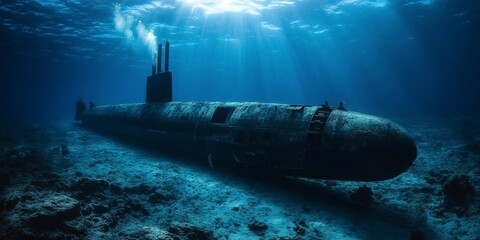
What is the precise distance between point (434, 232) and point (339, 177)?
2061 millimetres

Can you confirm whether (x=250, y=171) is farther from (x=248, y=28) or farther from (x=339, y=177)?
(x=248, y=28)

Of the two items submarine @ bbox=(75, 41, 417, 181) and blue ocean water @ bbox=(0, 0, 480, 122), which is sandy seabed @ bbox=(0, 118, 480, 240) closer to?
submarine @ bbox=(75, 41, 417, 181)

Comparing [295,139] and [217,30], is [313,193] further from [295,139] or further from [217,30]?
[217,30]

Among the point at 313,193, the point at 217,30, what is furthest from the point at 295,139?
the point at 217,30

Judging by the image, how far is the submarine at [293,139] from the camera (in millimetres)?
5988

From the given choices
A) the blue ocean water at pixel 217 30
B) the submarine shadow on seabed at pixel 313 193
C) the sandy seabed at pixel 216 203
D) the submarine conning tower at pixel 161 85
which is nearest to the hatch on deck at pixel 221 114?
the submarine shadow on seabed at pixel 313 193

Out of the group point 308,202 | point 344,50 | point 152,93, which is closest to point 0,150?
point 152,93

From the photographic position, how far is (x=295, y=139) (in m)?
7.02

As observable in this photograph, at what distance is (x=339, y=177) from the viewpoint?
255 inches

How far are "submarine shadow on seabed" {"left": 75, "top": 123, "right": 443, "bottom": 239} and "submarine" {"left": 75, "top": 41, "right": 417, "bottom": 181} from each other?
0.52 m

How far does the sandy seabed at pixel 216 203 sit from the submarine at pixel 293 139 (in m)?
0.82

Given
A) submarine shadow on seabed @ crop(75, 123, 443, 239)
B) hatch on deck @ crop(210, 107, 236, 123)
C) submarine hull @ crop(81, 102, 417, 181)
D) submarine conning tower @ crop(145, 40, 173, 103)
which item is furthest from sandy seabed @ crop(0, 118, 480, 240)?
submarine conning tower @ crop(145, 40, 173, 103)

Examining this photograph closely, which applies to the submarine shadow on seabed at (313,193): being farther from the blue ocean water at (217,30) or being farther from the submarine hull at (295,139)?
the blue ocean water at (217,30)

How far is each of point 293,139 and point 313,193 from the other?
165 centimetres
